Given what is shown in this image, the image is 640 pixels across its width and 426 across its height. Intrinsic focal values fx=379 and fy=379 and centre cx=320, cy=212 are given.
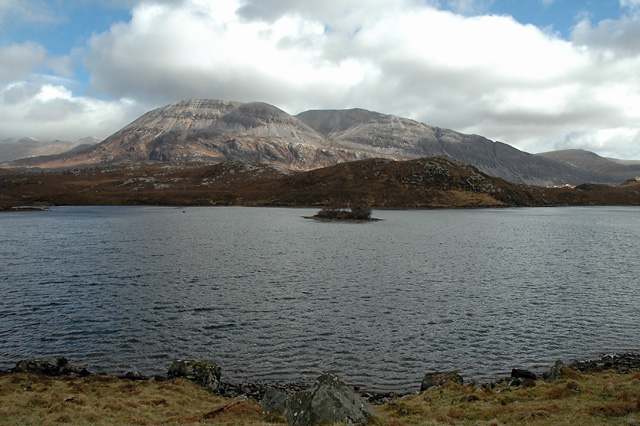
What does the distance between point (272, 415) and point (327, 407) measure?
13.7 ft

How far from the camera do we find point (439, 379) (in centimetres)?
2516

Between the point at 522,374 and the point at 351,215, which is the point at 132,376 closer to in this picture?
the point at 522,374

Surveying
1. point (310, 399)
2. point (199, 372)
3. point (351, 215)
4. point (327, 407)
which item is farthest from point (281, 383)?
point (351, 215)

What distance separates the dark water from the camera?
29719 millimetres

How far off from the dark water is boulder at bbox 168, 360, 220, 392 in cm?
162

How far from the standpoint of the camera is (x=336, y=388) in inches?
712

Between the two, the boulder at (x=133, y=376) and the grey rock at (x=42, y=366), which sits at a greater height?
the grey rock at (x=42, y=366)

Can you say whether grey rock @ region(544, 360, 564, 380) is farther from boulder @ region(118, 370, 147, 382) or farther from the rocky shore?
boulder @ region(118, 370, 147, 382)

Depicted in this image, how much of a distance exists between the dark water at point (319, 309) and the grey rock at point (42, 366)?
6.82ft

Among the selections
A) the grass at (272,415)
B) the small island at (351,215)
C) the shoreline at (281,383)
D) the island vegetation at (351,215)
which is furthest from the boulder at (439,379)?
the island vegetation at (351,215)

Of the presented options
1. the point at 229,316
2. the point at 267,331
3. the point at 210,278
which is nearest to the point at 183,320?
the point at 229,316

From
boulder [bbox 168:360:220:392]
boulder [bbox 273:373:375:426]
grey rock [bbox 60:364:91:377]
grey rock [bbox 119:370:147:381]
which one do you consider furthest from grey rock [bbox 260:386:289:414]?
grey rock [bbox 60:364:91:377]

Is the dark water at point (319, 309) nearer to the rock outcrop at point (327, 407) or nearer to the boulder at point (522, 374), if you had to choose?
the boulder at point (522, 374)

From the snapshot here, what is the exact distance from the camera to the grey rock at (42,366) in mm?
26286
